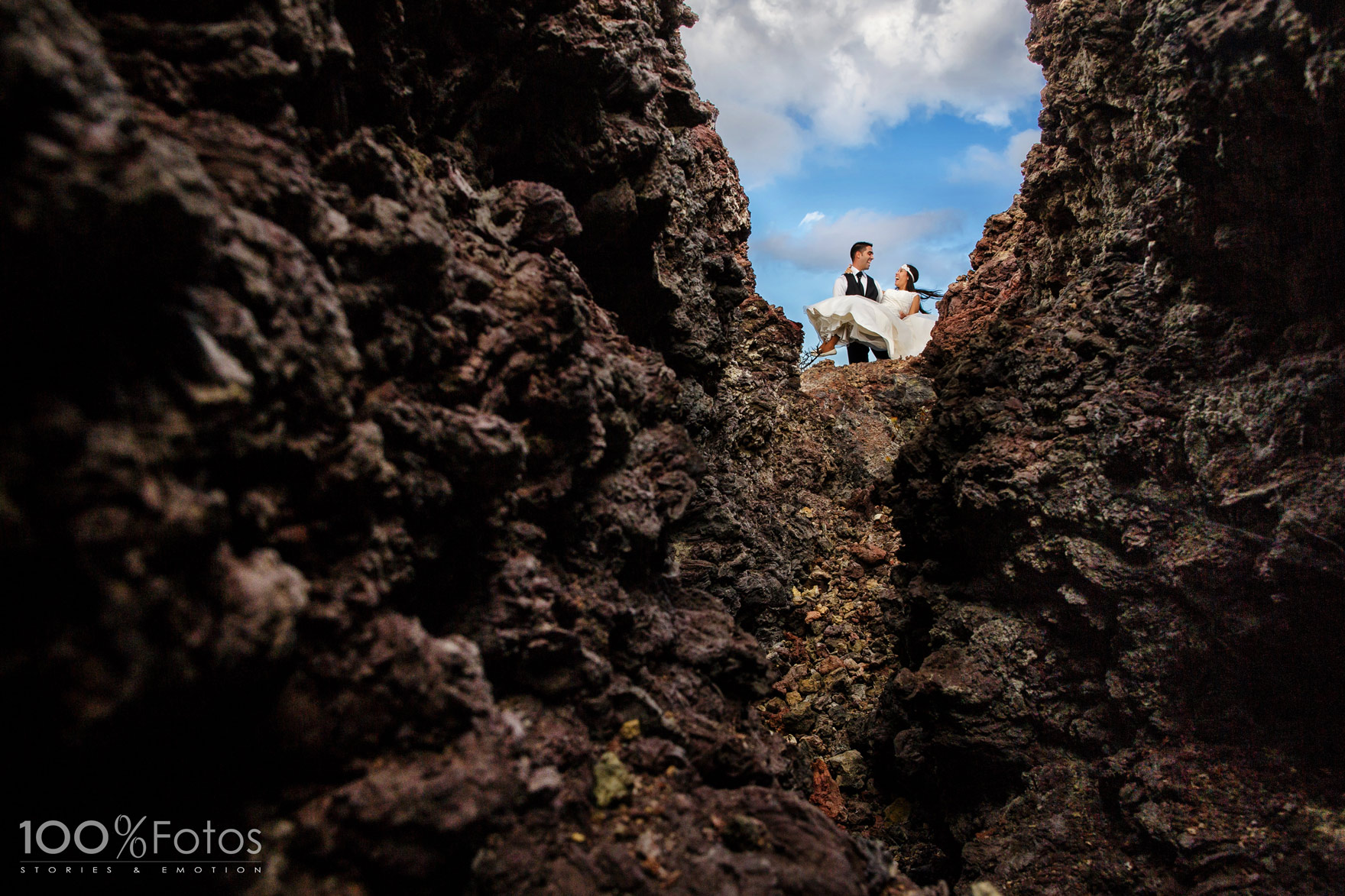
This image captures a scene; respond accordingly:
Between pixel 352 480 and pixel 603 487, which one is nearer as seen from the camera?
pixel 352 480

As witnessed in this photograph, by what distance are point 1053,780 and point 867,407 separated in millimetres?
6486

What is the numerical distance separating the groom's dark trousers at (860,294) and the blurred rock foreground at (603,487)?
4443mm

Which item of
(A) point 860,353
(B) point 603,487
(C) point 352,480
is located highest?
(A) point 860,353

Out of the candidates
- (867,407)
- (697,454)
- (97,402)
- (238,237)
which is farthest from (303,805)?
(867,407)

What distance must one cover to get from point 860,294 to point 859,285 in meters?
0.18

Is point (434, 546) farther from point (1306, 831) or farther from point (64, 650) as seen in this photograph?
point (1306, 831)

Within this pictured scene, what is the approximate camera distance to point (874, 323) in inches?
517

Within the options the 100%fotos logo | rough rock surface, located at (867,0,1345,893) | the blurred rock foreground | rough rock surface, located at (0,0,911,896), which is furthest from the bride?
the 100%fotos logo

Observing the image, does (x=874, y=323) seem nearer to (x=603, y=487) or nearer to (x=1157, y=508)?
(x=1157, y=508)

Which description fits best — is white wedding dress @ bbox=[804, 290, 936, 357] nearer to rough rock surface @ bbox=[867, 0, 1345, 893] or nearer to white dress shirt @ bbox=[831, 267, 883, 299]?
white dress shirt @ bbox=[831, 267, 883, 299]

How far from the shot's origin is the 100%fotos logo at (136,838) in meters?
2.29

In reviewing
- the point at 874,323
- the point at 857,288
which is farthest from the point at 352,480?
the point at 857,288

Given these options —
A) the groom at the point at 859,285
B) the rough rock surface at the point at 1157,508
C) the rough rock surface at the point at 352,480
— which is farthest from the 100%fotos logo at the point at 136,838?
the groom at the point at 859,285

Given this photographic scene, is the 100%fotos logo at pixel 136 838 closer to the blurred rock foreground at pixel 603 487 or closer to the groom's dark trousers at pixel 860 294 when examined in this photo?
the blurred rock foreground at pixel 603 487
